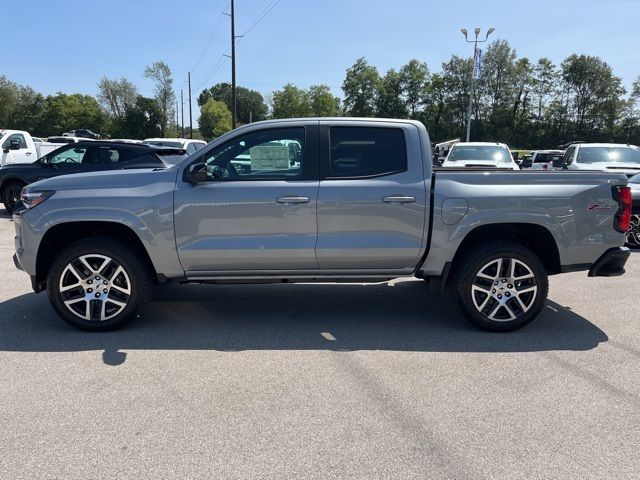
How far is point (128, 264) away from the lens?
4.59 metres

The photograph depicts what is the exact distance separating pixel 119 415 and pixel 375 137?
3101mm

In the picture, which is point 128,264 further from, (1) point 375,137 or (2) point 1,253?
(2) point 1,253

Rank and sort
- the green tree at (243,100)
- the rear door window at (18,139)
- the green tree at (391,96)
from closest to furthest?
the rear door window at (18,139)
the green tree at (391,96)
the green tree at (243,100)

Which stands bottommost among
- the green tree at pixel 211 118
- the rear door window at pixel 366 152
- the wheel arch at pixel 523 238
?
the wheel arch at pixel 523 238

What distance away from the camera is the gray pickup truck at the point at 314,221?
4551mm

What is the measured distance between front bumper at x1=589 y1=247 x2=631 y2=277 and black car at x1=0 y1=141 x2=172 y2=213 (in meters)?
8.27

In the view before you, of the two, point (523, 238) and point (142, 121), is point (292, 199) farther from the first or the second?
point (142, 121)

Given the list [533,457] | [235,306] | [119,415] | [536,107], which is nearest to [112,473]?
[119,415]

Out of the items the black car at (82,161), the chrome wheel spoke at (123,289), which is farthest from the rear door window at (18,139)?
the chrome wheel spoke at (123,289)

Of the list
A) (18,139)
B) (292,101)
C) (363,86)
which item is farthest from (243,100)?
(18,139)

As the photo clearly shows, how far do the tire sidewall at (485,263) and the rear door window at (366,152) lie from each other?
3.58 ft

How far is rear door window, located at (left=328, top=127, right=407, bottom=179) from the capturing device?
4676mm

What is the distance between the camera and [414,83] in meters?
78.5

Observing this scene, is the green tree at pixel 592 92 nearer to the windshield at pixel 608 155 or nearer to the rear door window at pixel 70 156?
the windshield at pixel 608 155
